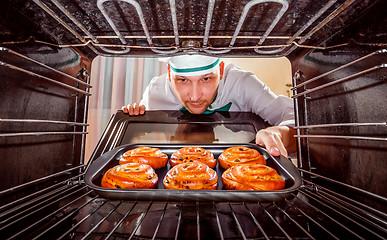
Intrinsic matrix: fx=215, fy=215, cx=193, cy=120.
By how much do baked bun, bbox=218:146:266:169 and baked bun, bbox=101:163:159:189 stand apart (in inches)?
14.4

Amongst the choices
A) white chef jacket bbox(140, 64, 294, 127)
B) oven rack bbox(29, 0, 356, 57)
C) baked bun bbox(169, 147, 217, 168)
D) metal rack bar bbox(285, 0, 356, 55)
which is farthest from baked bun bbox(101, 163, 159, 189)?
white chef jacket bbox(140, 64, 294, 127)

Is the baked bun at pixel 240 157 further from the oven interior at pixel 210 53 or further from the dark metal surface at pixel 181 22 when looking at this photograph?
the dark metal surface at pixel 181 22

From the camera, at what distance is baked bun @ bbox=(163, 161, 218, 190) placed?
84 cm

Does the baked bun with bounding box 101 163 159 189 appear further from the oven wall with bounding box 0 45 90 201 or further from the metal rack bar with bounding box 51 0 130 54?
the metal rack bar with bounding box 51 0 130 54

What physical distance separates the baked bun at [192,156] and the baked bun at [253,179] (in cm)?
18

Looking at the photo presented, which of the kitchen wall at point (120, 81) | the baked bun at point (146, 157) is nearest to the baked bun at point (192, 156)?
the baked bun at point (146, 157)

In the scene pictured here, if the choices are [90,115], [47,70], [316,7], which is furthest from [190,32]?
[90,115]

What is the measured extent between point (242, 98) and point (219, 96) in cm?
24

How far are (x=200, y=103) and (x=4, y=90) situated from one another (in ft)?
4.57

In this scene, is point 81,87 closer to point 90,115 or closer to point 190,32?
point 190,32

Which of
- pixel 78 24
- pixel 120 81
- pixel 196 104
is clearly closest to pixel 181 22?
pixel 78 24

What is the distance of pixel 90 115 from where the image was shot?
3.52 m

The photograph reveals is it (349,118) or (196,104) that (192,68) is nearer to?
(196,104)

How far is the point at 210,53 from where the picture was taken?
0.82 meters
